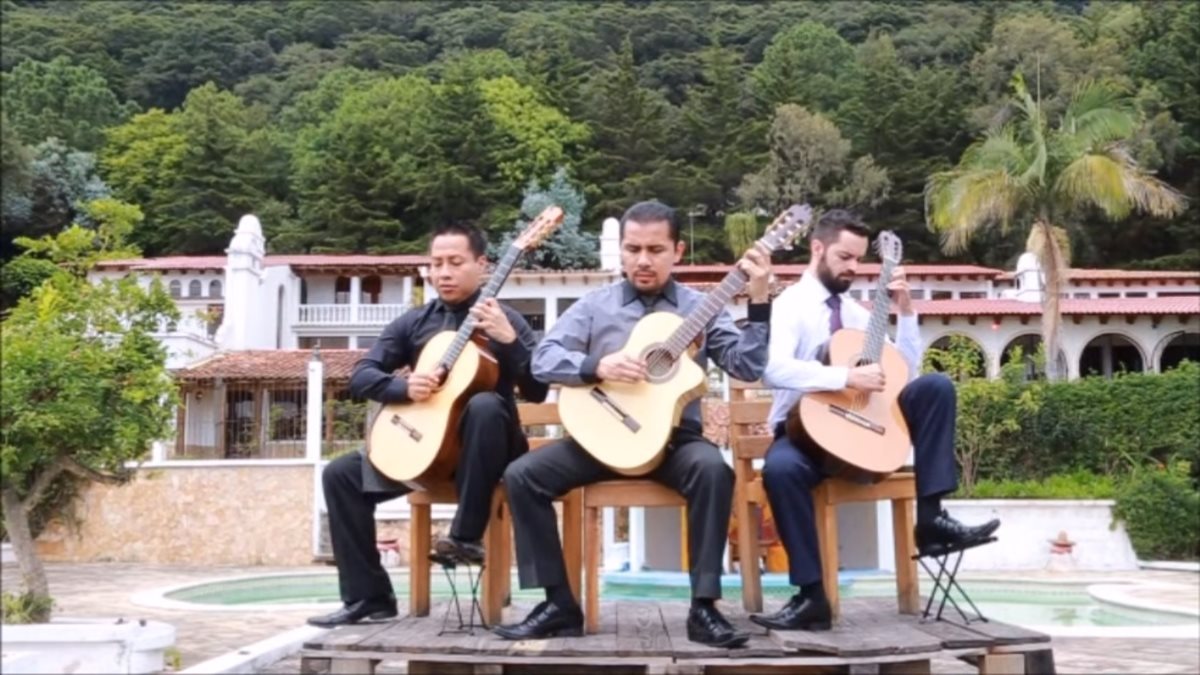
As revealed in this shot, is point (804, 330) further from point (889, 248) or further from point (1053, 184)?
point (1053, 184)

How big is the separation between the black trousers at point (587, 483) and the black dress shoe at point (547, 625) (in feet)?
0.27

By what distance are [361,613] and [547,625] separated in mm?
880

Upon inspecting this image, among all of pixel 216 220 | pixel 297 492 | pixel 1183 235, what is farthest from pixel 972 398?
pixel 216 220

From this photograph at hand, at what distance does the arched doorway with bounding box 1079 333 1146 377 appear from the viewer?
3059cm

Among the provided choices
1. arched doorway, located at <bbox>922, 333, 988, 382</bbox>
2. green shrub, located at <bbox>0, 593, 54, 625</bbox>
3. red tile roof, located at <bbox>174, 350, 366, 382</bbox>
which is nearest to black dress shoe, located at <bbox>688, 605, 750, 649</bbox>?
green shrub, located at <bbox>0, 593, 54, 625</bbox>

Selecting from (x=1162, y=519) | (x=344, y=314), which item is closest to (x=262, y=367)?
(x=344, y=314)

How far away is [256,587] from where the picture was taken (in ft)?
43.5

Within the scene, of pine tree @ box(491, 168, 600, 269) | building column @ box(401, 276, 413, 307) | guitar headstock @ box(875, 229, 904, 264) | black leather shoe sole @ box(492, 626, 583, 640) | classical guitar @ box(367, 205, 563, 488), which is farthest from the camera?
pine tree @ box(491, 168, 600, 269)

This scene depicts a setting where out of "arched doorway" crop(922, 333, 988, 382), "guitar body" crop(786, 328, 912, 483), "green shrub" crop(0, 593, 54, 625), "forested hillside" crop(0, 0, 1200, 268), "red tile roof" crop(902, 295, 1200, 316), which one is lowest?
"green shrub" crop(0, 593, 54, 625)

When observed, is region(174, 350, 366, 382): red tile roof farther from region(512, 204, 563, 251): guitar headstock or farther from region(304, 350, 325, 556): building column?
region(512, 204, 563, 251): guitar headstock

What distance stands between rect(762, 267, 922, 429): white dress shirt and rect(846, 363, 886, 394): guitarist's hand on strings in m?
0.15

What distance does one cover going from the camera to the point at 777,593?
7.93 meters

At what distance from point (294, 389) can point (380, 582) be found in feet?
73.5

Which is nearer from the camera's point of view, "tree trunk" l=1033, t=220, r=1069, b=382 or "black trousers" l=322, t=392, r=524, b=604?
"black trousers" l=322, t=392, r=524, b=604
